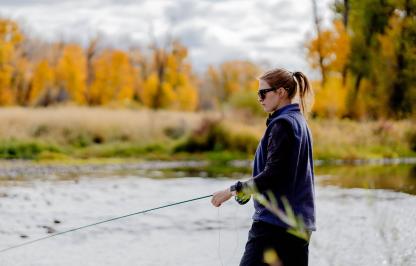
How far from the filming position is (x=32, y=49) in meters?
64.6

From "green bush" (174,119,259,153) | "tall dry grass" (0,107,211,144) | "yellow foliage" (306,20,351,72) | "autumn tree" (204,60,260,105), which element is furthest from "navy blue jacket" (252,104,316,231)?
"autumn tree" (204,60,260,105)

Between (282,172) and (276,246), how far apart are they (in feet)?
1.31

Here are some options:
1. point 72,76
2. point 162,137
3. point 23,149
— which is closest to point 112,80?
point 72,76

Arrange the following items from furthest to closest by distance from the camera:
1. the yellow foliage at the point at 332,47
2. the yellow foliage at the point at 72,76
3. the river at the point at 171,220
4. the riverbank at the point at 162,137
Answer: the yellow foliage at the point at 72,76, the yellow foliage at the point at 332,47, the riverbank at the point at 162,137, the river at the point at 171,220

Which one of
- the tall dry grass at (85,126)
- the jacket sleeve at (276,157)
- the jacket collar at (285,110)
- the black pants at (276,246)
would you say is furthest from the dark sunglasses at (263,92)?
the tall dry grass at (85,126)

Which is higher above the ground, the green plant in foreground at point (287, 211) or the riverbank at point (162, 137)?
the green plant in foreground at point (287, 211)

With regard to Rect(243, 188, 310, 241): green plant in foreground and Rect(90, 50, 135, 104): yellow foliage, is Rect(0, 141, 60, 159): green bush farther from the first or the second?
Rect(90, 50, 135, 104): yellow foliage

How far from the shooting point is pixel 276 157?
12.8ft

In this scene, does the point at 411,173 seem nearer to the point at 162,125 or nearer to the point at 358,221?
the point at 358,221

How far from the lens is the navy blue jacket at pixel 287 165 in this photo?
3.89 m

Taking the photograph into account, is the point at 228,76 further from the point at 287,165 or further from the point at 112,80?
the point at 287,165

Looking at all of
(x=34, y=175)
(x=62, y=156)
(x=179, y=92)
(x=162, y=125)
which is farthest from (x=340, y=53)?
(x=179, y=92)

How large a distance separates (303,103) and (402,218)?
727 cm

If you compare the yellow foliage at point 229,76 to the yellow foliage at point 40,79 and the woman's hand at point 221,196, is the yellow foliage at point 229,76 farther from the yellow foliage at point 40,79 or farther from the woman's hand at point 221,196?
the woman's hand at point 221,196
